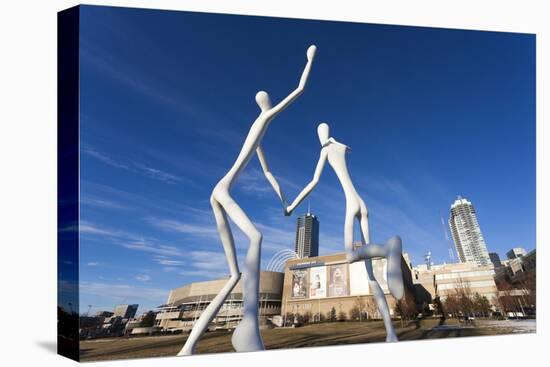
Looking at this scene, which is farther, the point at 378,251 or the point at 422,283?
the point at 422,283

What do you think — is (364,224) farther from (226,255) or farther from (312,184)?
(226,255)

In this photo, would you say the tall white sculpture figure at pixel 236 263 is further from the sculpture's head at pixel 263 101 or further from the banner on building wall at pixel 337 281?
the banner on building wall at pixel 337 281

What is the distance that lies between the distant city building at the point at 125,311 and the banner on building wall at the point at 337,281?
17838 millimetres

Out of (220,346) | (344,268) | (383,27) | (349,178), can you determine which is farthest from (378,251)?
(344,268)

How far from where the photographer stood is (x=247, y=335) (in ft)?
29.3

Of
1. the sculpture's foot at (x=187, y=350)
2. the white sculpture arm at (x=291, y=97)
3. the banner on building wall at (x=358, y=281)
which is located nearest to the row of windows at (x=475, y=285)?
the banner on building wall at (x=358, y=281)

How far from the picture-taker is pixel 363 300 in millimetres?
30969

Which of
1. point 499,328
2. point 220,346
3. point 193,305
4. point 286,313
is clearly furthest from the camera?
point 286,313

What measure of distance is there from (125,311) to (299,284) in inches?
796

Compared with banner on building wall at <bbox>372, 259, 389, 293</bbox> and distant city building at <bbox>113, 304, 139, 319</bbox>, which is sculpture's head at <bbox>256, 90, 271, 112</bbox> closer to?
distant city building at <bbox>113, 304, 139, 319</bbox>

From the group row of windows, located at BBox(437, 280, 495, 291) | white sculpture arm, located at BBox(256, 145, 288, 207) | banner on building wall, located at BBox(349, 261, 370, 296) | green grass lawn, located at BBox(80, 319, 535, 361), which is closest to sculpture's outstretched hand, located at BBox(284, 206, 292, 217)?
white sculpture arm, located at BBox(256, 145, 288, 207)

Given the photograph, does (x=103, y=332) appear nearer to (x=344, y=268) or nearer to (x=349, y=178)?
(x=349, y=178)

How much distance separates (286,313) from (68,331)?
29.1 m

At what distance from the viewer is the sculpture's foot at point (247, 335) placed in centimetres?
892
